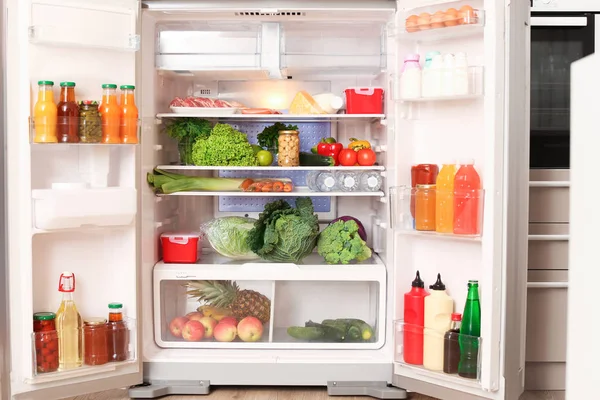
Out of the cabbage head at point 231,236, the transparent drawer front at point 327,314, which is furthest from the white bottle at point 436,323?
the cabbage head at point 231,236

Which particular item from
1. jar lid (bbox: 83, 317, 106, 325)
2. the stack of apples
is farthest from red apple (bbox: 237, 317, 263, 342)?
jar lid (bbox: 83, 317, 106, 325)

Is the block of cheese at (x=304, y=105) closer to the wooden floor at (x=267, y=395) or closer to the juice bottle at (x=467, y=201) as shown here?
the juice bottle at (x=467, y=201)

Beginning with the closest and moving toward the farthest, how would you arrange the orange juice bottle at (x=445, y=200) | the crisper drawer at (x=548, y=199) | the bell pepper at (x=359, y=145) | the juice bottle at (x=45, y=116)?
the juice bottle at (x=45, y=116) < the orange juice bottle at (x=445, y=200) < the crisper drawer at (x=548, y=199) < the bell pepper at (x=359, y=145)

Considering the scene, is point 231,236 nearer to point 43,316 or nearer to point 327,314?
point 327,314

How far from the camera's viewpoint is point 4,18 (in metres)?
2.95

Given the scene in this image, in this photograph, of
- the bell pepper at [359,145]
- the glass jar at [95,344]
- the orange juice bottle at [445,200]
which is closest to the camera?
the orange juice bottle at [445,200]

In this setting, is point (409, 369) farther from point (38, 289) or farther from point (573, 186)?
point (573, 186)

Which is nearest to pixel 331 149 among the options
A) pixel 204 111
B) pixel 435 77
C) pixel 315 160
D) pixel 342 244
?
pixel 315 160

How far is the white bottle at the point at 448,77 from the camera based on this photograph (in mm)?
3016

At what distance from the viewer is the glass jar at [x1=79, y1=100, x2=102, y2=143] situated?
9.89ft

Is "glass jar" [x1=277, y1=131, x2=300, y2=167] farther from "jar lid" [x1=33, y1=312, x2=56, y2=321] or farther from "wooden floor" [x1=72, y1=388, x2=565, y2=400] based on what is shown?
"jar lid" [x1=33, y1=312, x2=56, y2=321]

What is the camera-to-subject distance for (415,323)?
325cm

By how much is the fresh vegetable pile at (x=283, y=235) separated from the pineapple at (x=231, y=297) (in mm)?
234

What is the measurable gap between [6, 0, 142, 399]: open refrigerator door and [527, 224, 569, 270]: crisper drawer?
1896mm
